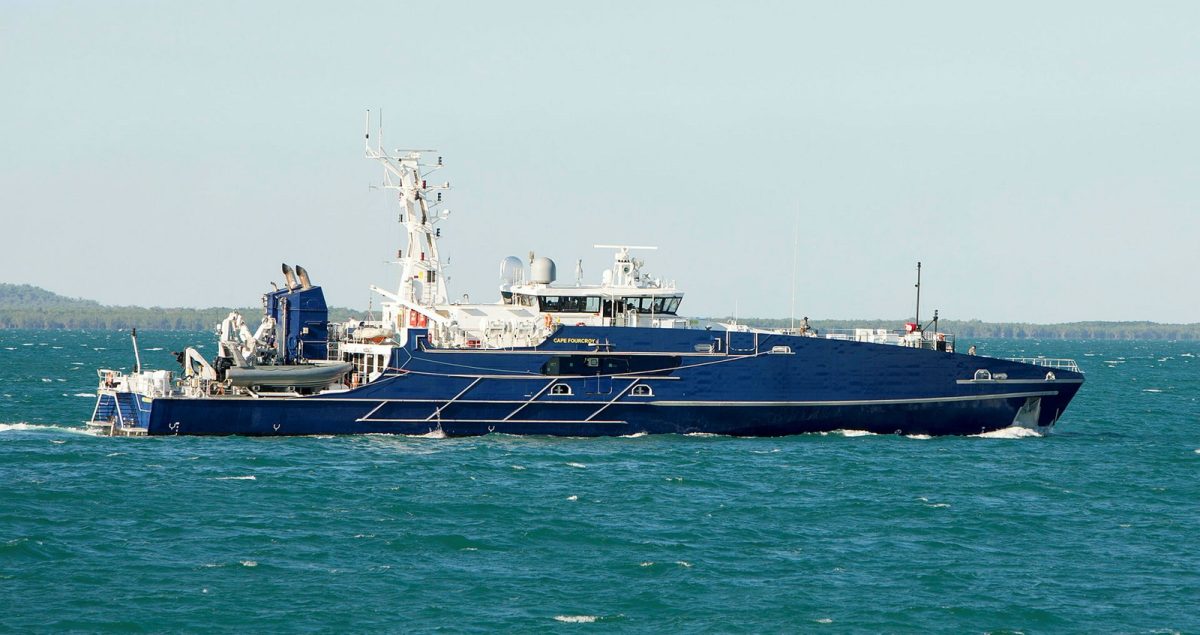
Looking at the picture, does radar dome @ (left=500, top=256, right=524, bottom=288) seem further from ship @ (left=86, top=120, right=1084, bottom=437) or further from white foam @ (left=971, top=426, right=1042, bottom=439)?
white foam @ (left=971, top=426, right=1042, bottom=439)

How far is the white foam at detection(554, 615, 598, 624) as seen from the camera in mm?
21000

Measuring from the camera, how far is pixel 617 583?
2317cm

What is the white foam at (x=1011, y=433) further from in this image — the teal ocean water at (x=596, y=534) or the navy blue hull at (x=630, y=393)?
the navy blue hull at (x=630, y=393)

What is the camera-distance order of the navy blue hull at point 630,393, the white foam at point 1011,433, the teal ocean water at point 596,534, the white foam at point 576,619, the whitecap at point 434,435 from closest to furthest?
the white foam at point 576,619
the teal ocean water at point 596,534
the navy blue hull at point 630,393
the whitecap at point 434,435
the white foam at point 1011,433

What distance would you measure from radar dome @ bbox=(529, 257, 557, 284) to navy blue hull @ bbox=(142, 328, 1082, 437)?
283cm

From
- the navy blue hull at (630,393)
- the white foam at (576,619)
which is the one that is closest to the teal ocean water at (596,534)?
the white foam at (576,619)

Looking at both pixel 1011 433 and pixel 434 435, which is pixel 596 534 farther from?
pixel 1011 433

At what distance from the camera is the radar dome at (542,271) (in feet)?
130

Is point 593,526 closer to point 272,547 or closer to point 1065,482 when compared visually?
point 272,547

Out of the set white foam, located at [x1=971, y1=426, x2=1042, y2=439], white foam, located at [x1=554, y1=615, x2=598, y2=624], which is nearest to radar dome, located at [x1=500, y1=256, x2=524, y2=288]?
white foam, located at [x1=971, y1=426, x2=1042, y2=439]

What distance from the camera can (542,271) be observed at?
39719 mm

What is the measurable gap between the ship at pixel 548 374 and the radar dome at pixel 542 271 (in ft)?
0.13

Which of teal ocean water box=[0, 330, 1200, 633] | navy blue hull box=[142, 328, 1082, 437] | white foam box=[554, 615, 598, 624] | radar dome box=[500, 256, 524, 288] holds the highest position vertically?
radar dome box=[500, 256, 524, 288]

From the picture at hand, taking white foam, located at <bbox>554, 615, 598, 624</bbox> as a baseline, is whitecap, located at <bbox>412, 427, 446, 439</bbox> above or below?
above
